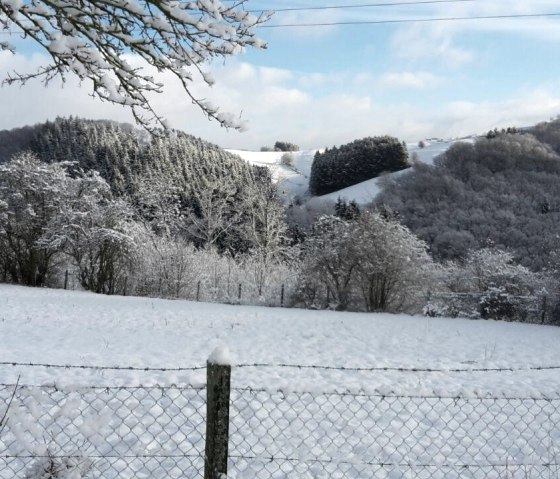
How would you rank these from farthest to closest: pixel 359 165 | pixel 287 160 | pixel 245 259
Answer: pixel 287 160 → pixel 359 165 → pixel 245 259

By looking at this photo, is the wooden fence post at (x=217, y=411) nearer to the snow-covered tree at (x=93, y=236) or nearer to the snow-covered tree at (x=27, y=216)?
the snow-covered tree at (x=93, y=236)

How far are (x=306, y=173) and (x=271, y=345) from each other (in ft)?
294

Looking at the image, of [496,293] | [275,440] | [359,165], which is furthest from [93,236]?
[359,165]

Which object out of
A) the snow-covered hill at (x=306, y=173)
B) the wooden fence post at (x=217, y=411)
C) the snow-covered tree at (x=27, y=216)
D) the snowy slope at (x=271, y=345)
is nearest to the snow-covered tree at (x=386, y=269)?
the snowy slope at (x=271, y=345)

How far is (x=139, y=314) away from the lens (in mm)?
14164

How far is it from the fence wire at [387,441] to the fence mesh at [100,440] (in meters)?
0.48

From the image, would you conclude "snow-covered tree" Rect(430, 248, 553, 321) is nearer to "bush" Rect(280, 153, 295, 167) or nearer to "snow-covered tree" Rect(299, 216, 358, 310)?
"snow-covered tree" Rect(299, 216, 358, 310)

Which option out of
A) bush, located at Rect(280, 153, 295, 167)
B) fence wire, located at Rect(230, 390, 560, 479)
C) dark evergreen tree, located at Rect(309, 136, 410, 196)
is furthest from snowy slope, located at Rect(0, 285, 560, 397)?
bush, located at Rect(280, 153, 295, 167)

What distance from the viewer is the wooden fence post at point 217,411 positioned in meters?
2.64

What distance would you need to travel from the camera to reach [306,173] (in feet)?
324

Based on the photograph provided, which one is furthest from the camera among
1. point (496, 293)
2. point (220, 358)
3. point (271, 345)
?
point (496, 293)

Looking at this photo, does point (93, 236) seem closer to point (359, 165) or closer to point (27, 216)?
point (27, 216)

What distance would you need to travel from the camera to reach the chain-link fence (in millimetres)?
3992

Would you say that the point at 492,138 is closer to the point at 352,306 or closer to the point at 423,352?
the point at 352,306
